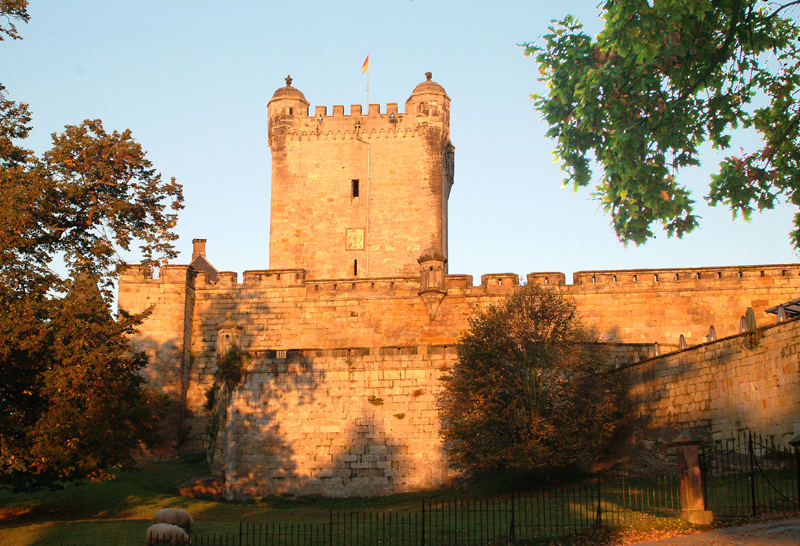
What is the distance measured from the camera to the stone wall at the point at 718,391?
2023cm

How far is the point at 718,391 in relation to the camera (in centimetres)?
2266

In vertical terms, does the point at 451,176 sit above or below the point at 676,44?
above

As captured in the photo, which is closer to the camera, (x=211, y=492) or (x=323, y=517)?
(x=323, y=517)

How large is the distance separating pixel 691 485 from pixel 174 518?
10982 mm

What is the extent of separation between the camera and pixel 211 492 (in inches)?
1117

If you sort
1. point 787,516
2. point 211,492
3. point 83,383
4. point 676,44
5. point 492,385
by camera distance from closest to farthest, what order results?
1. point 787,516
2. point 676,44
3. point 83,383
4. point 492,385
5. point 211,492

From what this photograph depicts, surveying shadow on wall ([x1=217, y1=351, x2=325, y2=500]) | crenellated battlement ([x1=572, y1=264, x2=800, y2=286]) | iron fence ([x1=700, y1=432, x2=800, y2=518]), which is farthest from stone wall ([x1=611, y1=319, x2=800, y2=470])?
shadow on wall ([x1=217, y1=351, x2=325, y2=500])

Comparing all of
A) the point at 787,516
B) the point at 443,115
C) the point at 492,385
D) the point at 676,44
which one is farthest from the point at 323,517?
the point at 443,115

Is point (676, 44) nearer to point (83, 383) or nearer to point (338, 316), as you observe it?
point (83, 383)

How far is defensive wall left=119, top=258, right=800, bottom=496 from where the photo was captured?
28.2m

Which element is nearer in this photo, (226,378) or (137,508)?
(137,508)

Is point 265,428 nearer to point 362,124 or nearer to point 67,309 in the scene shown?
point 67,309

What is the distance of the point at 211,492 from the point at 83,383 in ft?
26.1

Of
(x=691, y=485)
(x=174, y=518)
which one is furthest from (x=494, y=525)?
(x=174, y=518)
